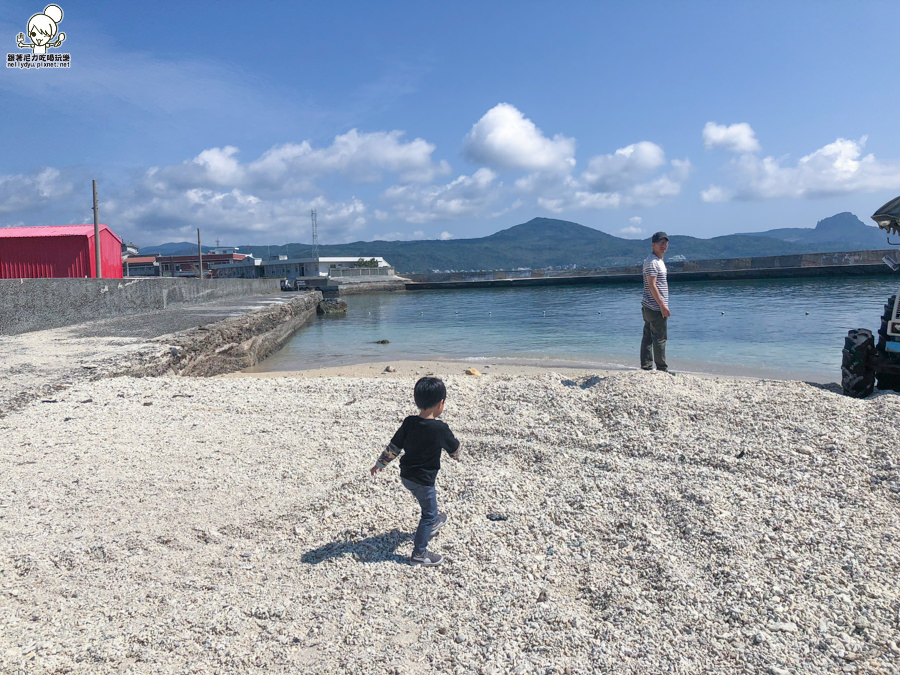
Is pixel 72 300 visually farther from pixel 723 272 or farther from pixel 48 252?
pixel 723 272

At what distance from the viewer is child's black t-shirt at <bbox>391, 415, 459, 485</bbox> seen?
3.50 meters

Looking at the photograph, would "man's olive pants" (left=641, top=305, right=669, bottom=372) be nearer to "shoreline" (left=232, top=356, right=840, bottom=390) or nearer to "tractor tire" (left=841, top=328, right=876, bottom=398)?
"tractor tire" (left=841, top=328, right=876, bottom=398)

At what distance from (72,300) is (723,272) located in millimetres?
61897

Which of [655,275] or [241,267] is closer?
[655,275]

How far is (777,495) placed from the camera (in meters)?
4.10

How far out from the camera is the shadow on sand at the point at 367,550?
3.51m

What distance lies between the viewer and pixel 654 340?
26.6 feet

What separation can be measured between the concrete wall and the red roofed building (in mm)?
2509

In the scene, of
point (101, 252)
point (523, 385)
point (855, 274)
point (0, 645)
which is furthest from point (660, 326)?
point (855, 274)

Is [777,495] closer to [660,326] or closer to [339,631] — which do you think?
[339,631]

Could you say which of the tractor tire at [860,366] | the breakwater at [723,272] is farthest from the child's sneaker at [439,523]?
the breakwater at [723,272]

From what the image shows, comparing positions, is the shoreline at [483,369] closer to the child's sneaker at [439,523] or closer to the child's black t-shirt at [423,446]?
the child's sneaker at [439,523]

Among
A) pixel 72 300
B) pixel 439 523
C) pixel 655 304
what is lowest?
pixel 439 523

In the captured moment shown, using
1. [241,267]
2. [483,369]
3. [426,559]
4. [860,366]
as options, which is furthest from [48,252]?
[241,267]
